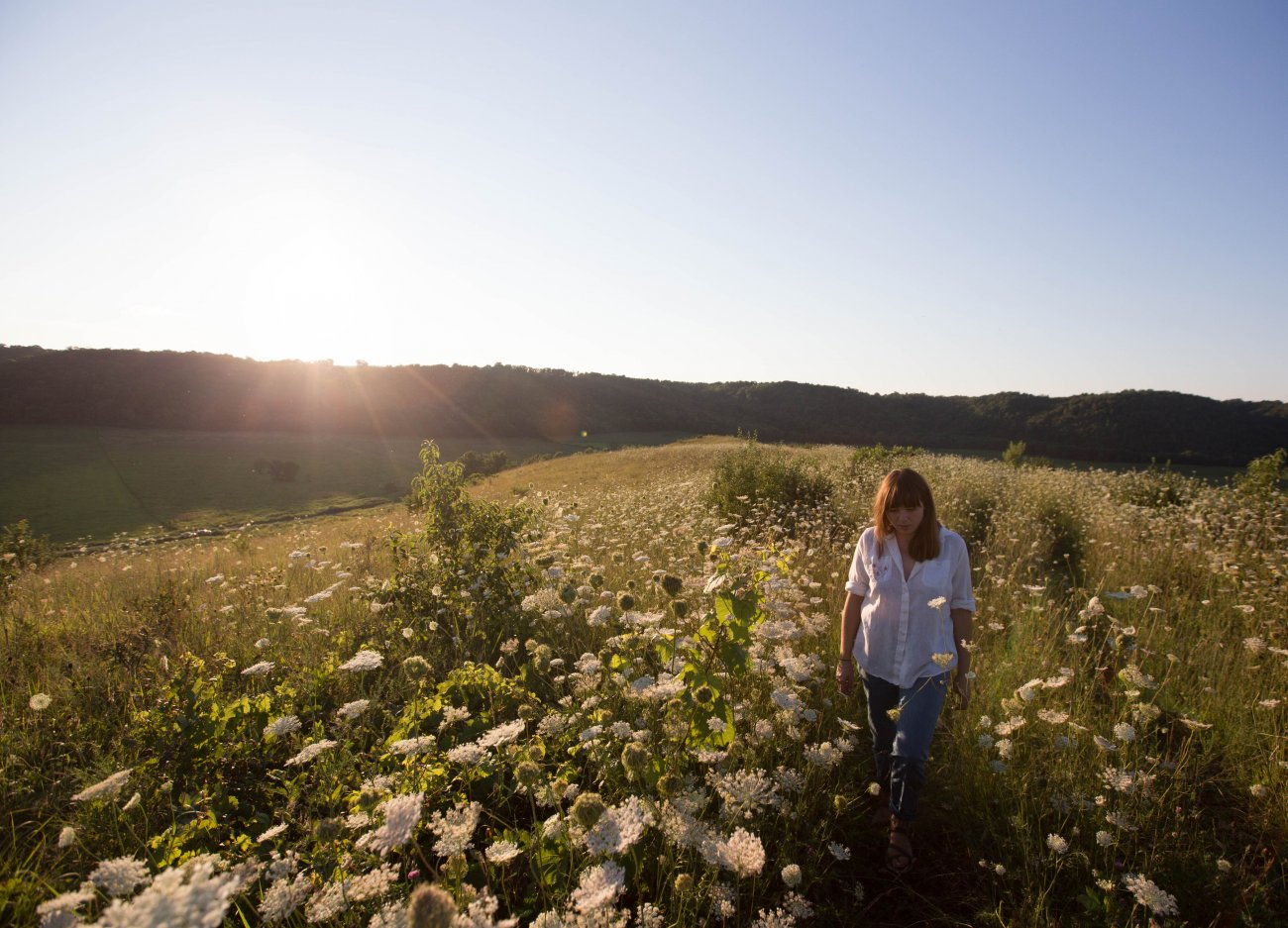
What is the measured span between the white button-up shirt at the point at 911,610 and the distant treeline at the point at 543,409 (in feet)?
136

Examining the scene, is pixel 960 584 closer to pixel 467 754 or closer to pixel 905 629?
pixel 905 629

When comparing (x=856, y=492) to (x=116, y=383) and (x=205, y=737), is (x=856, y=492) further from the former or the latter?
(x=116, y=383)

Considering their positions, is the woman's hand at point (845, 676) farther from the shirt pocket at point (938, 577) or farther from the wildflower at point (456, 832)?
the wildflower at point (456, 832)

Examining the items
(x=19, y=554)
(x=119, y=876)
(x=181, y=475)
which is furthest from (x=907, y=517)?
(x=181, y=475)

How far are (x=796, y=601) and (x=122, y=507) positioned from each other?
4007cm

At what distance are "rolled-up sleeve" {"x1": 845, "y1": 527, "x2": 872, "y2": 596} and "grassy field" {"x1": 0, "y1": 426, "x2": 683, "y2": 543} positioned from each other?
28.4 m

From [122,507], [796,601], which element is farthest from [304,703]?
[122,507]

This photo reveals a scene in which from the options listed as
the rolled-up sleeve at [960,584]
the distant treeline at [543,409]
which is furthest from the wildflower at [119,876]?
the distant treeline at [543,409]

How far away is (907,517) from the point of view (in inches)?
130

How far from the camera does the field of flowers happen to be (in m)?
1.94

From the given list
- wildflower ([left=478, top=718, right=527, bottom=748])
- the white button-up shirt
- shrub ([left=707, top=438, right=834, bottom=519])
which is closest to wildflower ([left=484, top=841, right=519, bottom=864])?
wildflower ([left=478, top=718, right=527, bottom=748])

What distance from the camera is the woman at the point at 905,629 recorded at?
9.90 feet

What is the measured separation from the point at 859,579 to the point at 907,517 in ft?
1.76

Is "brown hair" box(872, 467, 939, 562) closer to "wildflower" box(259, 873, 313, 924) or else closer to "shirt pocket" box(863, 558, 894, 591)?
"shirt pocket" box(863, 558, 894, 591)
